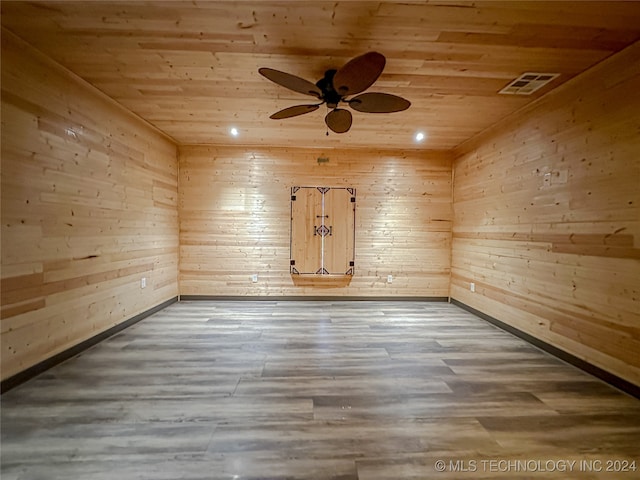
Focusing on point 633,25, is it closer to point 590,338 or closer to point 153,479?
point 590,338

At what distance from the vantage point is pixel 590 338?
8.05 feet

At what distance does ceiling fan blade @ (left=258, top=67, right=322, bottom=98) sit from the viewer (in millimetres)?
1972

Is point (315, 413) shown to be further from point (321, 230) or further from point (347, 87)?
point (321, 230)

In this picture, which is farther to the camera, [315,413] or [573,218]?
[573,218]

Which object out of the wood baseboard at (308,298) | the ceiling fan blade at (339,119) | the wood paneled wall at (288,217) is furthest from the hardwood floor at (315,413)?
the ceiling fan blade at (339,119)

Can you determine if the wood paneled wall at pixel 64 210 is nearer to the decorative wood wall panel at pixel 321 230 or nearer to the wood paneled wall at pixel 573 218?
the decorative wood wall panel at pixel 321 230

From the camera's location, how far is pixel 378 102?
236 centimetres

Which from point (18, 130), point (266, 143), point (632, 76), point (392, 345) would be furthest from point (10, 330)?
point (632, 76)

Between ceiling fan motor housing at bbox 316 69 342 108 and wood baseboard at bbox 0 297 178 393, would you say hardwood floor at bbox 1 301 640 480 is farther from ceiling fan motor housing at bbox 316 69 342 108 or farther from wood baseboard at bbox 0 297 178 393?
ceiling fan motor housing at bbox 316 69 342 108

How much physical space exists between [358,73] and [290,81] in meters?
0.52

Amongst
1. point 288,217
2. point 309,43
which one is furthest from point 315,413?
point 288,217

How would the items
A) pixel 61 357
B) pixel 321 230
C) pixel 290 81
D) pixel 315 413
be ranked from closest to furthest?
pixel 315 413 < pixel 290 81 < pixel 61 357 < pixel 321 230

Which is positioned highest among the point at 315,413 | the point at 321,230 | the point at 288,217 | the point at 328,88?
the point at 328,88

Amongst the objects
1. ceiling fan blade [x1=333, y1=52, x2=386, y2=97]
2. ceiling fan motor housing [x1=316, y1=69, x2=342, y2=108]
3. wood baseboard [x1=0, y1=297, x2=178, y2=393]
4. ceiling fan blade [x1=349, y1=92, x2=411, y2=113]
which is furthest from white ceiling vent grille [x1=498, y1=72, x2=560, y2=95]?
wood baseboard [x1=0, y1=297, x2=178, y2=393]
